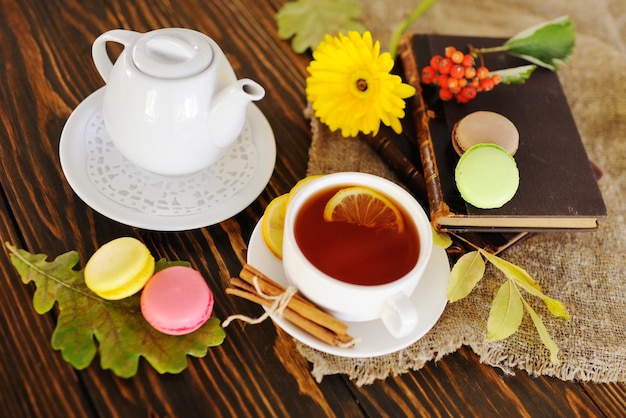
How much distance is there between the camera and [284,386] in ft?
2.24

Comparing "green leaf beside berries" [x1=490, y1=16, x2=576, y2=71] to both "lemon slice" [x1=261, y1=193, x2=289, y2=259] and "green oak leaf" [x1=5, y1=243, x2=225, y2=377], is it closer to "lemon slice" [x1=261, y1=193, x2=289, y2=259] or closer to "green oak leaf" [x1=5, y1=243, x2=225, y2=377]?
"lemon slice" [x1=261, y1=193, x2=289, y2=259]

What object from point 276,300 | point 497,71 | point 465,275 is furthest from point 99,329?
point 497,71

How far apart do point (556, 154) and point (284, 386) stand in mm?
500

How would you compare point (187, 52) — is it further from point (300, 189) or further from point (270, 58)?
point (270, 58)

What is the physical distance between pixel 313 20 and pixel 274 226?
1.64 ft

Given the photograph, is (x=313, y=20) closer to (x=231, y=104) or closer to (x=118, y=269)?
(x=231, y=104)

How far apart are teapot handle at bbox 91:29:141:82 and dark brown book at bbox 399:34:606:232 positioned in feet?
1.38

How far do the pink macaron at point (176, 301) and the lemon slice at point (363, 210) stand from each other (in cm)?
17

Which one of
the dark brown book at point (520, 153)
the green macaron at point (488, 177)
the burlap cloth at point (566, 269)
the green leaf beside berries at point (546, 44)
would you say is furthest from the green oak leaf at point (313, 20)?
the green macaron at point (488, 177)

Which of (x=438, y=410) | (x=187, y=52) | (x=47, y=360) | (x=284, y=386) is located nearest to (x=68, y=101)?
(x=187, y=52)

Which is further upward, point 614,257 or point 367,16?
point 367,16

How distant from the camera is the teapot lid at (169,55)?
66 centimetres

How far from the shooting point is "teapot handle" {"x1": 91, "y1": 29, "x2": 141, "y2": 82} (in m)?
0.70

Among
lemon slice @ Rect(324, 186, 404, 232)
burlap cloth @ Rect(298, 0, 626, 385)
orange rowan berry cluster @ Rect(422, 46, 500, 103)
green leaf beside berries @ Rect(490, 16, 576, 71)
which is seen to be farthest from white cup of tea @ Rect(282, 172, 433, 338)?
green leaf beside berries @ Rect(490, 16, 576, 71)
